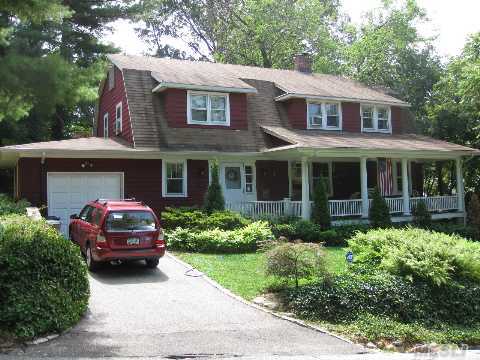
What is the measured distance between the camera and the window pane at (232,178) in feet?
74.0

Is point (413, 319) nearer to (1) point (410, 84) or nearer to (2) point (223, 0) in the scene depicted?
(1) point (410, 84)

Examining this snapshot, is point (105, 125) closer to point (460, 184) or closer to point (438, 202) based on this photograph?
point (438, 202)

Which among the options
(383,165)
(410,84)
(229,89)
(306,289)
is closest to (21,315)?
(306,289)

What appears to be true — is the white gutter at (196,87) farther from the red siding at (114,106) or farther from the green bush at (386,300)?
the green bush at (386,300)

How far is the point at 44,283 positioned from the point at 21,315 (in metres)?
0.75

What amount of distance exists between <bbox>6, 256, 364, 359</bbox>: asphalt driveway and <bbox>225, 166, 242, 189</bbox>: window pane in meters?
10.9

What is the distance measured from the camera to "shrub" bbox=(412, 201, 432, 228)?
74.1 ft

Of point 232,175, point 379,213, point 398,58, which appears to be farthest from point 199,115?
point 398,58

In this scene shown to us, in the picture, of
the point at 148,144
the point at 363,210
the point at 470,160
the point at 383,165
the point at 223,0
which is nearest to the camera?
the point at 148,144

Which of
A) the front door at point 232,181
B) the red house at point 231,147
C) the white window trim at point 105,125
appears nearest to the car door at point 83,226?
the red house at point 231,147

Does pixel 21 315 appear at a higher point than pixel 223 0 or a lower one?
lower

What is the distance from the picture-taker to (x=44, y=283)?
8641 millimetres

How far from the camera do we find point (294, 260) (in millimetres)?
10914

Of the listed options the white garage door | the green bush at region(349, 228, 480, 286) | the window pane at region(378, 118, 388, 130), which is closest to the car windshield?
the green bush at region(349, 228, 480, 286)
